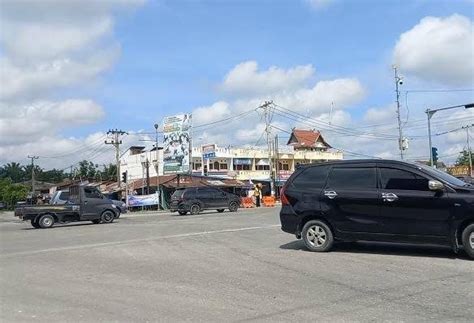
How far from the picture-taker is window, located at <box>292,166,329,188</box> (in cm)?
1156

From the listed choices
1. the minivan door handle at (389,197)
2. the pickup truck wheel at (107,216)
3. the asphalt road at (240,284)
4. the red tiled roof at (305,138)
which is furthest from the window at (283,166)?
the minivan door handle at (389,197)

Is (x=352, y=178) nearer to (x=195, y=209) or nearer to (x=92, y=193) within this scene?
(x=92, y=193)

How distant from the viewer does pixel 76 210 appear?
1020 inches

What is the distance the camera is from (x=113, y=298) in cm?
775

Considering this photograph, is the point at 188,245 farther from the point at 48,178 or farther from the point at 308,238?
the point at 48,178

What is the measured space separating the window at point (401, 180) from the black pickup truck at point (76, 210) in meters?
18.4

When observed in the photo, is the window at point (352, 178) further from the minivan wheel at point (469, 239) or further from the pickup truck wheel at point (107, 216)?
the pickup truck wheel at point (107, 216)

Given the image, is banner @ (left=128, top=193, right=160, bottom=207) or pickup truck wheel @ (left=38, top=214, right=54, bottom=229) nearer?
pickup truck wheel @ (left=38, top=214, right=54, bottom=229)

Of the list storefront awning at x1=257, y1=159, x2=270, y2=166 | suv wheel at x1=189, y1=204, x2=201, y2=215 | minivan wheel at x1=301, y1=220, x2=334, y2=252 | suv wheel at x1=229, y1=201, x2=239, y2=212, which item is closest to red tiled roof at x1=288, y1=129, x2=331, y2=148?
storefront awning at x1=257, y1=159, x2=270, y2=166

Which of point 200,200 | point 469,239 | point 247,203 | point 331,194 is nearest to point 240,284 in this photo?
point 331,194

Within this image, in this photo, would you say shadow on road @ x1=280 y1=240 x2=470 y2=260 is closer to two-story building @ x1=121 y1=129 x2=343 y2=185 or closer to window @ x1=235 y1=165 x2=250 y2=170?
two-story building @ x1=121 y1=129 x2=343 y2=185

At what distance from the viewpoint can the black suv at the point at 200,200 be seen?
34781mm

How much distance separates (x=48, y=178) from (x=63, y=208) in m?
133

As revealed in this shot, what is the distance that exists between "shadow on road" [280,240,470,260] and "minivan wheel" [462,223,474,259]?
253 mm
